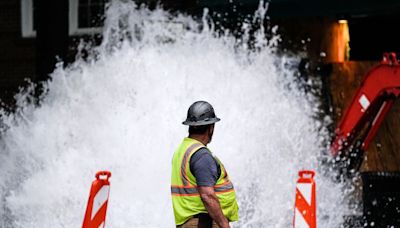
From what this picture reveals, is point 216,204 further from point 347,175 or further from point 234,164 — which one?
point 347,175

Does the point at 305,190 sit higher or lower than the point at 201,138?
lower

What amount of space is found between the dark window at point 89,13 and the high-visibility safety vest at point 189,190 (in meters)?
9.78

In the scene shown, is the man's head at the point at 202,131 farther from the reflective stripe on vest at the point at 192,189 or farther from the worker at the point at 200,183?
the reflective stripe on vest at the point at 192,189

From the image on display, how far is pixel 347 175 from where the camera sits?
9.34m

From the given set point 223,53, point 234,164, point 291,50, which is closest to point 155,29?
point 223,53

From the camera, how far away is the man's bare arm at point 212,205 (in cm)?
496

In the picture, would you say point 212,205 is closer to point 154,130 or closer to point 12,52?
point 154,130

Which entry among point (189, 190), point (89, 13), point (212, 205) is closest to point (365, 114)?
point (189, 190)

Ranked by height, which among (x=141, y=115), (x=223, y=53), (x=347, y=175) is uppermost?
(x=223, y=53)

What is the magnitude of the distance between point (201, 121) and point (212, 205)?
1.93 ft

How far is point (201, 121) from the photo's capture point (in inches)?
206

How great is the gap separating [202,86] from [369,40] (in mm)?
5594

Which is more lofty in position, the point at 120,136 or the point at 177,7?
the point at 177,7

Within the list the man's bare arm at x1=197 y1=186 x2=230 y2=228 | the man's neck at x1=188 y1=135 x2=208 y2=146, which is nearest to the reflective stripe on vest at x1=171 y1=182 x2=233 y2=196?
the man's bare arm at x1=197 y1=186 x2=230 y2=228
